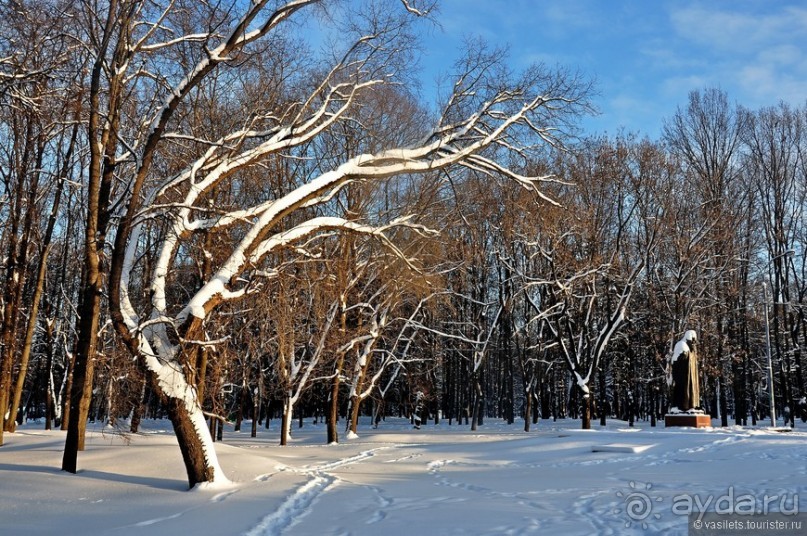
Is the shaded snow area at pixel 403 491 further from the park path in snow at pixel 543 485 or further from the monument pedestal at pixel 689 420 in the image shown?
the monument pedestal at pixel 689 420

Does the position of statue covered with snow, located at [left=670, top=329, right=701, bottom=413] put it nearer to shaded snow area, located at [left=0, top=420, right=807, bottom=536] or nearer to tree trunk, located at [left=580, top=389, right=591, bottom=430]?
tree trunk, located at [left=580, top=389, right=591, bottom=430]

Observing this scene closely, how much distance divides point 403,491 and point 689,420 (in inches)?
681

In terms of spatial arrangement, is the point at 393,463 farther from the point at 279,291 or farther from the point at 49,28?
the point at 49,28

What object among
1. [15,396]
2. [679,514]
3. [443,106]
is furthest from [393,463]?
[15,396]

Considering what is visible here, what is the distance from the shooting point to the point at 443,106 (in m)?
13.2

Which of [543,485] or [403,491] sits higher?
[543,485]

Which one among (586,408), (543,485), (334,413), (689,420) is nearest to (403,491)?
(543,485)

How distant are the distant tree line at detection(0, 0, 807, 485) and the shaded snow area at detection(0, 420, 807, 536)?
44.8 inches

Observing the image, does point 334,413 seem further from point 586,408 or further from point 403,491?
point 403,491

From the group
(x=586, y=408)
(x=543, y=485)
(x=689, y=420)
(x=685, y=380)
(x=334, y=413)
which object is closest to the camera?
(x=543, y=485)

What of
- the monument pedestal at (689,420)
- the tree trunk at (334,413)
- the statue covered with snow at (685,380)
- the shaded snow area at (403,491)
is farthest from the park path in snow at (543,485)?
the tree trunk at (334,413)

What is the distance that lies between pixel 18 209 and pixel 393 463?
40.8ft

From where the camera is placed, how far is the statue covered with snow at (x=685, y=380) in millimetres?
24172

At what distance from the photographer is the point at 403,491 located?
33.6 ft
